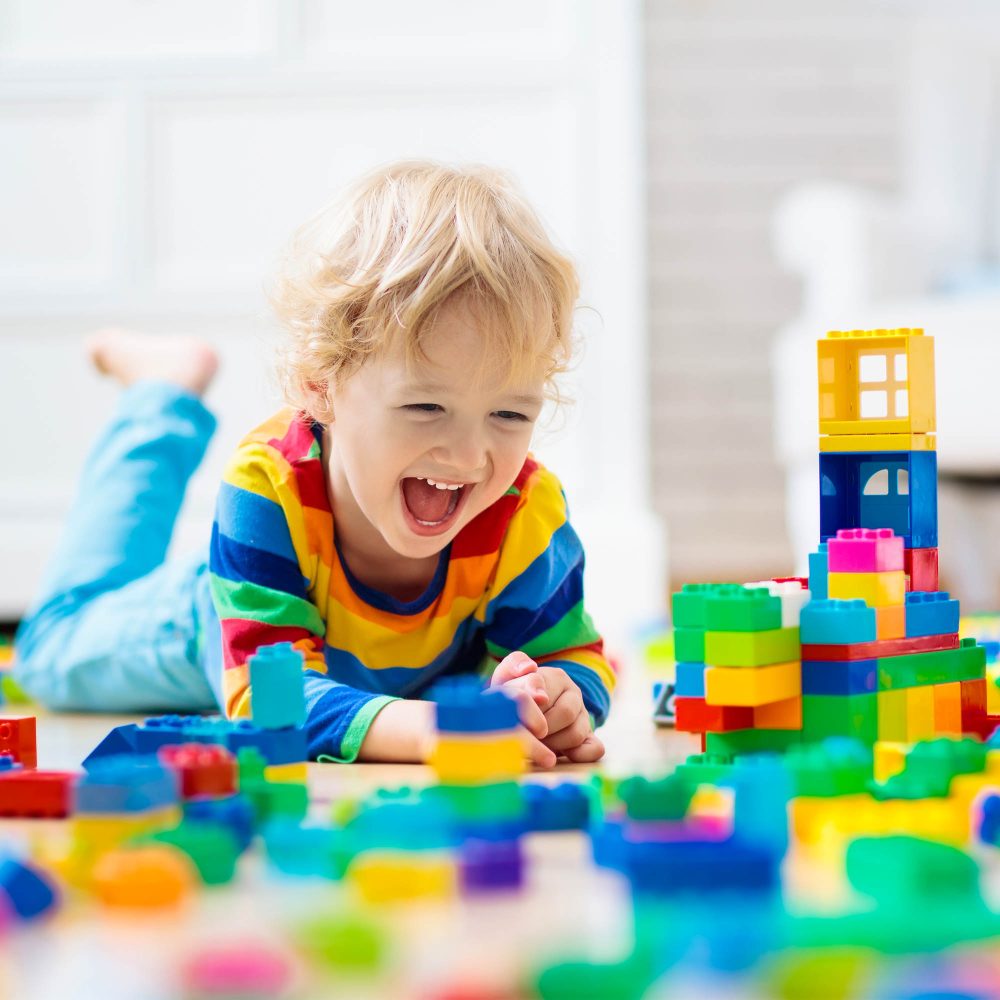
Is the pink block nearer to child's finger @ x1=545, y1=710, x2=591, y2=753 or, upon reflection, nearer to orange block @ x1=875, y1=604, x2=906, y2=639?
orange block @ x1=875, y1=604, x2=906, y2=639

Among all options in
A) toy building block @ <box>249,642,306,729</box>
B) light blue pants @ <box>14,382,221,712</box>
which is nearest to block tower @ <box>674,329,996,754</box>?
toy building block @ <box>249,642,306,729</box>

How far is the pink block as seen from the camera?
0.87 m

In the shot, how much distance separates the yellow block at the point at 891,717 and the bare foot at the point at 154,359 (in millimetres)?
932

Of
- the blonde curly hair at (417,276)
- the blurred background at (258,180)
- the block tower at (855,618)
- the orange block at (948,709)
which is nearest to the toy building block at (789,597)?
the block tower at (855,618)

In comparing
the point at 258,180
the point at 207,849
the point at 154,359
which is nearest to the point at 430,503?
the point at 207,849

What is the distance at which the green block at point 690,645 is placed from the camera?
84cm

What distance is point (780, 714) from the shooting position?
0.86 metres

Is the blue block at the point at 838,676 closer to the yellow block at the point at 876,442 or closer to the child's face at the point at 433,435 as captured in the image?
the yellow block at the point at 876,442

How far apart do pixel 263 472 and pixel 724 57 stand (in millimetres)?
2391

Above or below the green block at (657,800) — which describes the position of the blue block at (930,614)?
above

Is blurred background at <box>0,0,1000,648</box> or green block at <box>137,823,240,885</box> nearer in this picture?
green block at <box>137,823,240,885</box>

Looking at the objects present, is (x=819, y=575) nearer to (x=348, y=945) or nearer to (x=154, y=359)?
(x=348, y=945)

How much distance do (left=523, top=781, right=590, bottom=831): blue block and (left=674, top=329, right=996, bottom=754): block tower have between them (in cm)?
15

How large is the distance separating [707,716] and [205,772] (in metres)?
0.29
